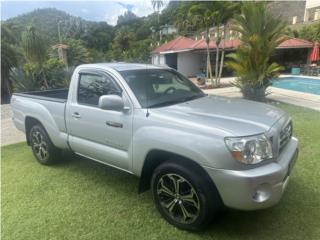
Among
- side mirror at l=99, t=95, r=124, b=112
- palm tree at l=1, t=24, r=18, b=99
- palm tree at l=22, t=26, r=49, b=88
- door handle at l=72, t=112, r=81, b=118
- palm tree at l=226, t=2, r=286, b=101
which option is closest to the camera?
side mirror at l=99, t=95, r=124, b=112

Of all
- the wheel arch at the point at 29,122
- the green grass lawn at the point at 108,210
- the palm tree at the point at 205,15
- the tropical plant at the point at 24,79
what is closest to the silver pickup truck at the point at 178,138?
the green grass lawn at the point at 108,210

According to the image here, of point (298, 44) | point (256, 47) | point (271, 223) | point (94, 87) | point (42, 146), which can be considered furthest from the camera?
point (298, 44)

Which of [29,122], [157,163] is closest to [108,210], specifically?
[157,163]

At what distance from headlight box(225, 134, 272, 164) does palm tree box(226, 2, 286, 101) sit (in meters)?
8.42

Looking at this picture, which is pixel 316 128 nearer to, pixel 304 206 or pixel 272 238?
pixel 304 206

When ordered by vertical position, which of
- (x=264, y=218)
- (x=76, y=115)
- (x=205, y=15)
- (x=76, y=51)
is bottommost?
(x=264, y=218)

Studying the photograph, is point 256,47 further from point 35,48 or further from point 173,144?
point 35,48

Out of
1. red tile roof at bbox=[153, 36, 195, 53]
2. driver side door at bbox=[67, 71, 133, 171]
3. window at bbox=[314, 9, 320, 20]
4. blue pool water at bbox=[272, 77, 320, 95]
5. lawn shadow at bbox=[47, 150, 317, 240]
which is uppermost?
window at bbox=[314, 9, 320, 20]

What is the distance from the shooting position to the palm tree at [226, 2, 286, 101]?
10203 millimetres

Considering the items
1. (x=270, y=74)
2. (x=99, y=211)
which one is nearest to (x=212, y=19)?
(x=270, y=74)

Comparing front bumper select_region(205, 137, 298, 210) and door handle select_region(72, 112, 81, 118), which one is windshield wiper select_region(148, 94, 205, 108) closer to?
front bumper select_region(205, 137, 298, 210)

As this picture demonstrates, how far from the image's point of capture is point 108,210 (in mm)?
3584

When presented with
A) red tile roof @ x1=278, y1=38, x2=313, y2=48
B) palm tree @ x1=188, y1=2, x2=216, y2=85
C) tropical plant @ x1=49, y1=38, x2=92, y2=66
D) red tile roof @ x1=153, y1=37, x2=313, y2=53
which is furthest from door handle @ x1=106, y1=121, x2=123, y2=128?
tropical plant @ x1=49, y1=38, x2=92, y2=66

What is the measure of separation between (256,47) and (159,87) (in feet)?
25.2
